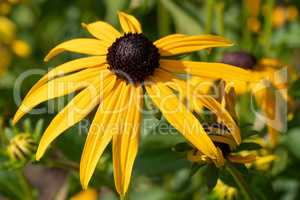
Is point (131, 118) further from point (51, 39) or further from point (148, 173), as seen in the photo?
point (51, 39)

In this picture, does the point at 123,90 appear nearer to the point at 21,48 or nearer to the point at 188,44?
the point at 188,44

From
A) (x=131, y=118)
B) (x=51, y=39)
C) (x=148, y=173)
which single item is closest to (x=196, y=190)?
(x=148, y=173)

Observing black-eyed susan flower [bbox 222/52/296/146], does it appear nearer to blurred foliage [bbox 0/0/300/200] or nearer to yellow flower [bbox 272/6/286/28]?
blurred foliage [bbox 0/0/300/200]

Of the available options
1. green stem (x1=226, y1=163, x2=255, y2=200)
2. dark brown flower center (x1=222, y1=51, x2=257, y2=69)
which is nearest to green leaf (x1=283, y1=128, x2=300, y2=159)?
dark brown flower center (x1=222, y1=51, x2=257, y2=69)

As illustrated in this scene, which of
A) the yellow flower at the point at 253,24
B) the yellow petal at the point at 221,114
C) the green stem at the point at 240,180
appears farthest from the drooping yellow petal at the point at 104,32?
the yellow flower at the point at 253,24

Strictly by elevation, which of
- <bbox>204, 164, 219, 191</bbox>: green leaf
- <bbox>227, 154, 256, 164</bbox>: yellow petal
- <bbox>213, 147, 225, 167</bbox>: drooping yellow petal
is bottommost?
<bbox>204, 164, 219, 191</bbox>: green leaf

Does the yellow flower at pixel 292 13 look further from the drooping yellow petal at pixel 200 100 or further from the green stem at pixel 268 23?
the drooping yellow petal at pixel 200 100

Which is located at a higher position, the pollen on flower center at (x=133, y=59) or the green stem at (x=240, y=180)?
the pollen on flower center at (x=133, y=59)

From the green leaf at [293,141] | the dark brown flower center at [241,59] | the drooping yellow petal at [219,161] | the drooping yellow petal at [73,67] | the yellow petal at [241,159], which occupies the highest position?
the drooping yellow petal at [73,67]
